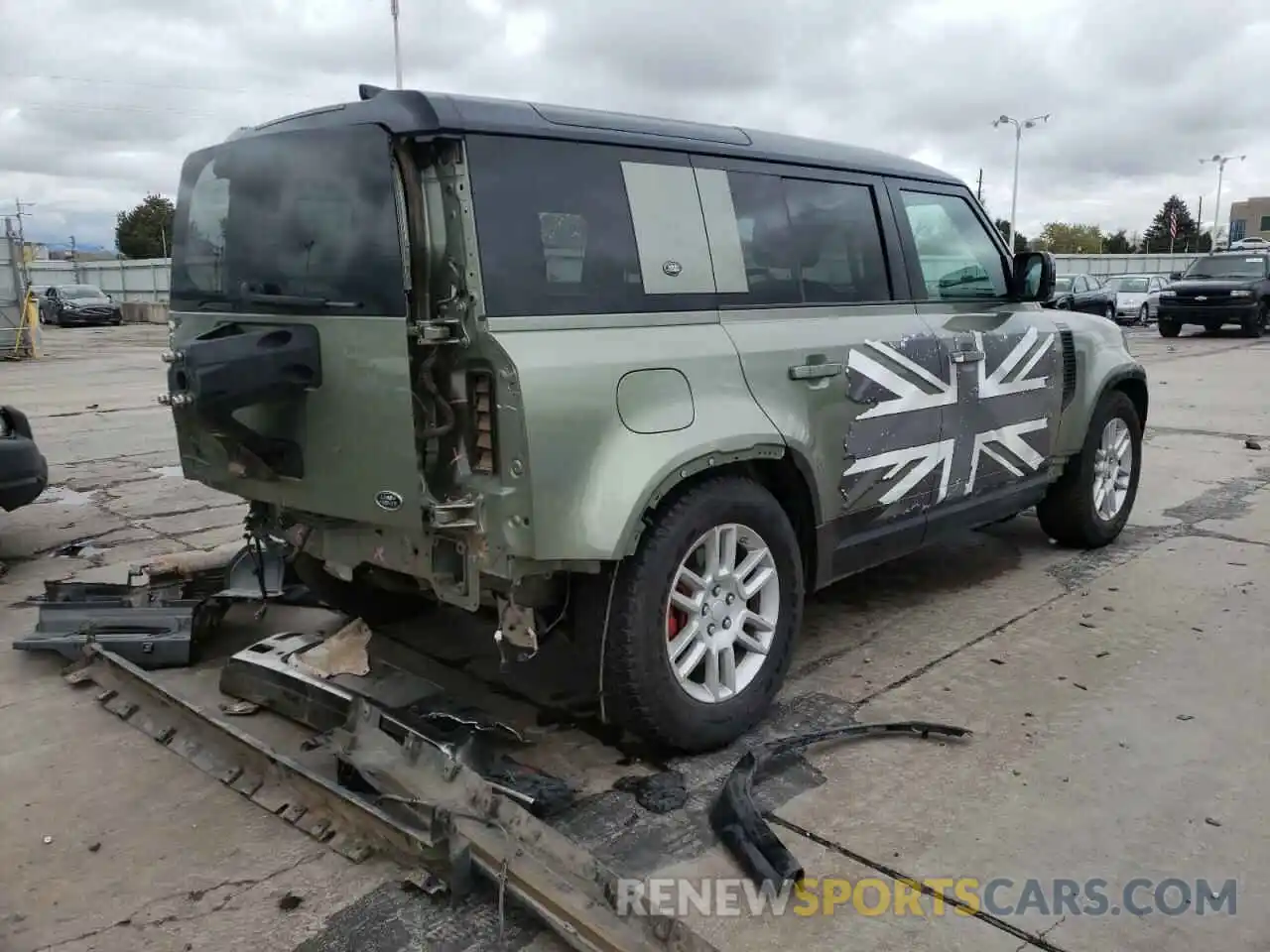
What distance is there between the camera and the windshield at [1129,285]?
1160 inches

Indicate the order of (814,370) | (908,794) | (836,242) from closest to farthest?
(908,794) → (814,370) → (836,242)

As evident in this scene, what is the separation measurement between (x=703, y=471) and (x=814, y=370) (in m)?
0.67

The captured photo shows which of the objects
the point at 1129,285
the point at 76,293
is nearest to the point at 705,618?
the point at 1129,285

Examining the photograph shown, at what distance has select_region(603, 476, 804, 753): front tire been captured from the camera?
3.21 metres

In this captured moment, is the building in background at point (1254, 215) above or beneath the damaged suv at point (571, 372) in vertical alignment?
above

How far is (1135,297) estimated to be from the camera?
29250 millimetres

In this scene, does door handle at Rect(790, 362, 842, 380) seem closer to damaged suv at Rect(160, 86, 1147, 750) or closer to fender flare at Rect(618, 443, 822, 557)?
damaged suv at Rect(160, 86, 1147, 750)

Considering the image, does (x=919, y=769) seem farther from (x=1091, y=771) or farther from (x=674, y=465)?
(x=674, y=465)

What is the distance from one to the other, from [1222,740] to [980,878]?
1380mm

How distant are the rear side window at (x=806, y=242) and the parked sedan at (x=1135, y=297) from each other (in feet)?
89.0

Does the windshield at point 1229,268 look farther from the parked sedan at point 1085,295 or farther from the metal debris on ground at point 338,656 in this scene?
the metal debris on ground at point 338,656

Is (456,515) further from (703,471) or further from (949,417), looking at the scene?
(949,417)

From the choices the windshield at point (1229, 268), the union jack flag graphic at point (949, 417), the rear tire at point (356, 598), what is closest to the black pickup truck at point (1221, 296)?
the windshield at point (1229, 268)

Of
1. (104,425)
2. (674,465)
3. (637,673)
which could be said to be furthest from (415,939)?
(104,425)
